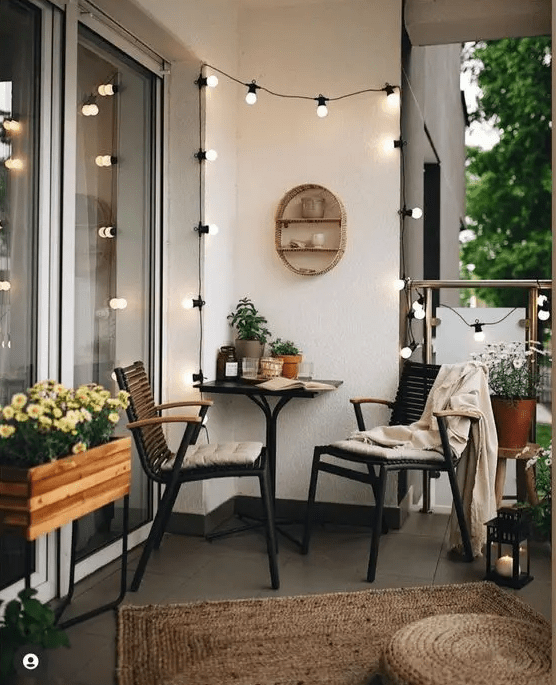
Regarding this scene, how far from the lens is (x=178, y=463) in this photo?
3352 millimetres

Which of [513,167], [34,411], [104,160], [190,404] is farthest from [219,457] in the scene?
[513,167]

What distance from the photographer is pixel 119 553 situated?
374 cm

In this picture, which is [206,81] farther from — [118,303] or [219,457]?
[219,457]

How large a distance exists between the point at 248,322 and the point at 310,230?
622 mm

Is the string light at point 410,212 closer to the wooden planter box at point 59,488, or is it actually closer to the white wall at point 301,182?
the white wall at point 301,182

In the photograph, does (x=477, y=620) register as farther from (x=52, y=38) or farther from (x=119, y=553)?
(x=52, y=38)

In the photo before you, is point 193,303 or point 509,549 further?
point 193,303

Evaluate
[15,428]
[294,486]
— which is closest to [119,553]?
[294,486]

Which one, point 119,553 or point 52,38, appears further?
point 119,553

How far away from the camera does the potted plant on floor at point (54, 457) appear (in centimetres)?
241

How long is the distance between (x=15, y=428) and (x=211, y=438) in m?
1.95

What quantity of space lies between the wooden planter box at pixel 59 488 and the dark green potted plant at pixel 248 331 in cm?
154

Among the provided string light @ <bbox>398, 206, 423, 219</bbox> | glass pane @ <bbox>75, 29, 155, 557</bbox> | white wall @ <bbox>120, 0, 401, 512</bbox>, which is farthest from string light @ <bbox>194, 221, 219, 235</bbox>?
string light @ <bbox>398, 206, 423, 219</bbox>

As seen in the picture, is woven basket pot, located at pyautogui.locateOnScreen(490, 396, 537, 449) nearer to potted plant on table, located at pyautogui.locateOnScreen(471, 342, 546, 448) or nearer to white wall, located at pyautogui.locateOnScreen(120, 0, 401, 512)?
potted plant on table, located at pyautogui.locateOnScreen(471, 342, 546, 448)
